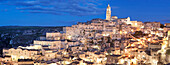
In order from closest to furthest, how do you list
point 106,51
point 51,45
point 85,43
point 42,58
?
point 42,58
point 106,51
point 51,45
point 85,43

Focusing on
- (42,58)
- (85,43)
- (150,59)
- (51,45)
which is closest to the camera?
(150,59)

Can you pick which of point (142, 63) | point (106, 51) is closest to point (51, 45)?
point (106, 51)

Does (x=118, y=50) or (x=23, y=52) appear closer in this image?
(x=23, y=52)

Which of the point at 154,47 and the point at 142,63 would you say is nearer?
the point at 142,63

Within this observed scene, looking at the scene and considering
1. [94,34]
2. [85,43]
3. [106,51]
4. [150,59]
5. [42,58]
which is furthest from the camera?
[94,34]

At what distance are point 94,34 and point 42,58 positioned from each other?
1987 cm

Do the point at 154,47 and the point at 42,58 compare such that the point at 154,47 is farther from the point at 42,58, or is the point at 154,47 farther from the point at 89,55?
the point at 42,58

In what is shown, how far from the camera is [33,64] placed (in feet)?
100

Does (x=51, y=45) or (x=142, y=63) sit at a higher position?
(x=51, y=45)

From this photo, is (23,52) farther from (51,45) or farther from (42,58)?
(51,45)

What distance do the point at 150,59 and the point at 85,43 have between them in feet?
63.7

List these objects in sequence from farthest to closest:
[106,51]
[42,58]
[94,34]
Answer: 1. [94,34]
2. [106,51]
3. [42,58]

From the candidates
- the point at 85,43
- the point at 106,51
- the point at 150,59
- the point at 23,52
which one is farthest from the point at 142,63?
the point at 23,52

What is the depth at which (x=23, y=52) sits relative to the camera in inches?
1355
